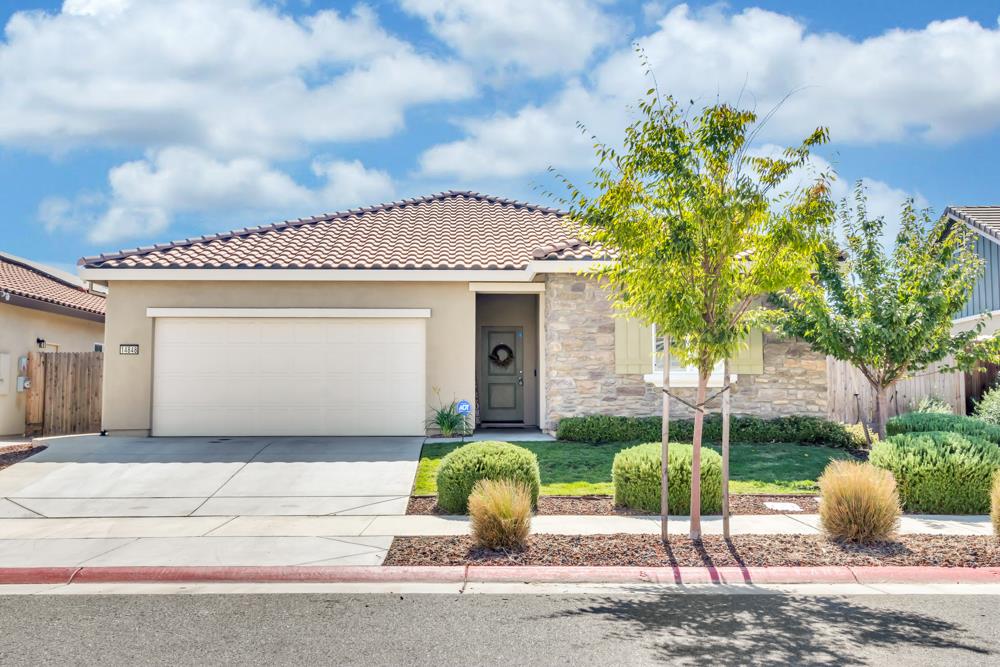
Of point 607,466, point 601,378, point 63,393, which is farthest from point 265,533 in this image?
point 63,393

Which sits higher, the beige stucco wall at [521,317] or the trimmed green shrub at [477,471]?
the beige stucco wall at [521,317]

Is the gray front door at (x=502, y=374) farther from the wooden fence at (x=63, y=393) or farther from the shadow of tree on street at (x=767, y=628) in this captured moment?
the shadow of tree on street at (x=767, y=628)

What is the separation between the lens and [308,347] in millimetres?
14477

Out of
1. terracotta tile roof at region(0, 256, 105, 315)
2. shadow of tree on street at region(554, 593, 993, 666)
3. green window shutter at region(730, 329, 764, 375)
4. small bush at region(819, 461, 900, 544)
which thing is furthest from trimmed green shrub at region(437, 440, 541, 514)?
terracotta tile roof at region(0, 256, 105, 315)

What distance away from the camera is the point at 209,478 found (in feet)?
35.6

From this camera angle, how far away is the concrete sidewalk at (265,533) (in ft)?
23.2

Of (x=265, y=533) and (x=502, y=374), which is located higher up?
(x=502, y=374)

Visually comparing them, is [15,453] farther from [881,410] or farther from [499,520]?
[881,410]

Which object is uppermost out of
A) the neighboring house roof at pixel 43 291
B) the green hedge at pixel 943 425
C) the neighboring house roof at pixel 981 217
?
the neighboring house roof at pixel 981 217

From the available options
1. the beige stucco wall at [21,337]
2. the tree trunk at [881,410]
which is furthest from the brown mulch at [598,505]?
the beige stucco wall at [21,337]

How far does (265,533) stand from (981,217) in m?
21.3

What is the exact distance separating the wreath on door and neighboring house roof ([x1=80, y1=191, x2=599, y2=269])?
2183 millimetres

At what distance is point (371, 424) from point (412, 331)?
74.8 inches

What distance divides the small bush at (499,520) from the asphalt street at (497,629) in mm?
1084
